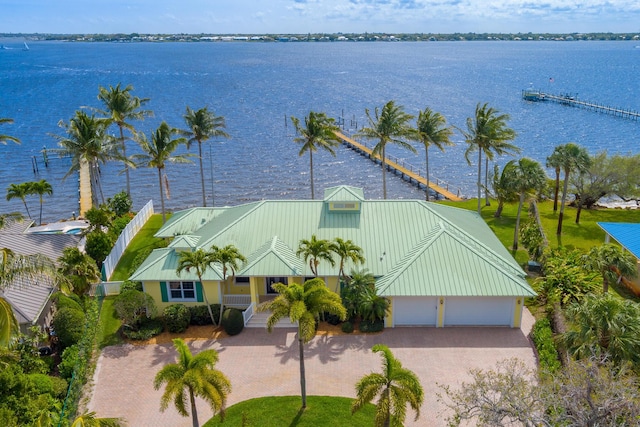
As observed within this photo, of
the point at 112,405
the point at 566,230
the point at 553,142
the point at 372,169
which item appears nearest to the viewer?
the point at 112,405

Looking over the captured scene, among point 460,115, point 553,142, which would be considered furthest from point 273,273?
point 460,115

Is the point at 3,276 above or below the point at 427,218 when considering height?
above

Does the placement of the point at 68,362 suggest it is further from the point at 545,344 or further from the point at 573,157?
the point at 573,157

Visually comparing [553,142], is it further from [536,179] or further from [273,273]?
[273,273]

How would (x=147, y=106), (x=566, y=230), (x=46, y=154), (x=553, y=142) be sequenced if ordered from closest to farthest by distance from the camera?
(x=566, y=230) < (x=46, y=154) < (x=553, y=142) < (x=147, y=106)

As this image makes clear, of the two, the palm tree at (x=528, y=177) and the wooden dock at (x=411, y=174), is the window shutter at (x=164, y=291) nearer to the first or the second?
the palm tree at (x=528, y=177)

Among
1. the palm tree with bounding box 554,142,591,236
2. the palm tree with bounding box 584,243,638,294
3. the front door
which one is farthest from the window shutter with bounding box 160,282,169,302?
the palm tree with bounding box 554,142,591,236

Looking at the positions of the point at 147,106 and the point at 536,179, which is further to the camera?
the point at 147,106

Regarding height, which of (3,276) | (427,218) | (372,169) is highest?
(3,276)

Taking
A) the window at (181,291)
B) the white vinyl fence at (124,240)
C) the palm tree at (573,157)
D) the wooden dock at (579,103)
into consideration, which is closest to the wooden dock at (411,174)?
the palm tree at (573,157)
